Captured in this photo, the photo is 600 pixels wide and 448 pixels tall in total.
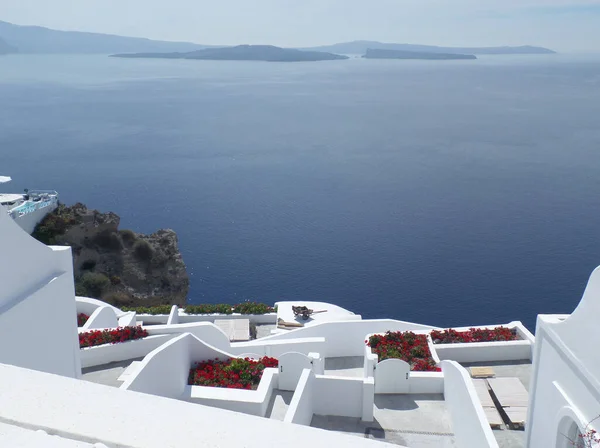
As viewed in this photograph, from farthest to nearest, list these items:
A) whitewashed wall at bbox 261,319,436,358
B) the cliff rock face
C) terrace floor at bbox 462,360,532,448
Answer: the cliff rock face → whitewashed wall at bbox 261,319,436,358 → terrace floor at bbox 462,360,532,448

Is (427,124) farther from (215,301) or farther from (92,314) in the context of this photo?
(92,314)

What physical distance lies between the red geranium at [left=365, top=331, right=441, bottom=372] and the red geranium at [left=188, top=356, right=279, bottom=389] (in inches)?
123

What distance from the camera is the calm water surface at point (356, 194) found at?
50.1 meters

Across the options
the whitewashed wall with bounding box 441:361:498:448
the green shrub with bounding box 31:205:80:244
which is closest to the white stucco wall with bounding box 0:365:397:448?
the whitewashed wall with bounding box 441:361:498:448

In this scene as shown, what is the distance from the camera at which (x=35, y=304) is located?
8.73 m

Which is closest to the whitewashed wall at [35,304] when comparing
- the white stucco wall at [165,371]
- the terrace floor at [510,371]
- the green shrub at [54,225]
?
the white stucco wall at [165,371]

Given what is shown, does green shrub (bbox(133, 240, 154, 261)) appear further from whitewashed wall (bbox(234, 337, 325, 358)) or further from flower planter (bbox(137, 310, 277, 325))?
whitewashed wall (bbox(234, 337, 325, 358))

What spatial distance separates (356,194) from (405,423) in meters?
58.5

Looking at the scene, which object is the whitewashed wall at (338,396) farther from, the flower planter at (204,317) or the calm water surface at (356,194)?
the calm water surface at (356,194)

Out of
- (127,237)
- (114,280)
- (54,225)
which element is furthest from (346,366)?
(127,237)

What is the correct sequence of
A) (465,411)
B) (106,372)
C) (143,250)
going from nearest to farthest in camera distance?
(465,411), (106,372), (143,250)

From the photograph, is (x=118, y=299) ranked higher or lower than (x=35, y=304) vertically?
lower

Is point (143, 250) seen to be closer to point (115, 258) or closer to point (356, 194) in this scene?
point (115, 258)

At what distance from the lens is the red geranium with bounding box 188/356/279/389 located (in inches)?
505
